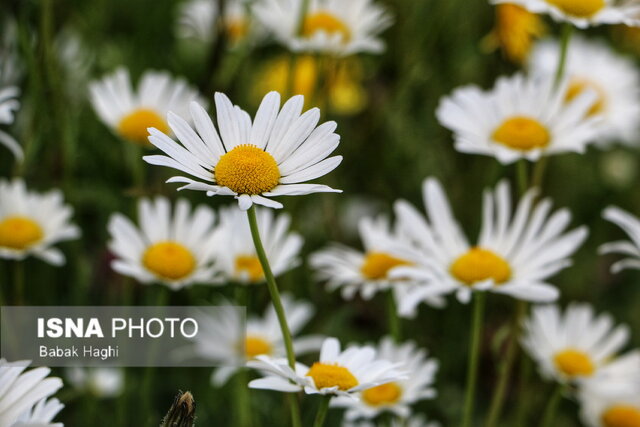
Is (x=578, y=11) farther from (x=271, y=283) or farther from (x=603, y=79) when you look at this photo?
(x=603, y=79)

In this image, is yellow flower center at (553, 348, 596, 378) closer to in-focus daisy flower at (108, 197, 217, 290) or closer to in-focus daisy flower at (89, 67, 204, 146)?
in-focus daisy flower at (108, 197, 217, 290)

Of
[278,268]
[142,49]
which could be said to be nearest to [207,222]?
[278,268]

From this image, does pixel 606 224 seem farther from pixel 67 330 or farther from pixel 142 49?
pixel 67 330

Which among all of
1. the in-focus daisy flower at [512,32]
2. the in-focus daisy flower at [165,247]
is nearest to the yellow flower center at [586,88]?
the in-focus daisy flower at [512,32]

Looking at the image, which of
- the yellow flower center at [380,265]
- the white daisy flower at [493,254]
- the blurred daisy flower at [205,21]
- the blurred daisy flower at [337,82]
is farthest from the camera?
the blurred daisy flower at [337,82]

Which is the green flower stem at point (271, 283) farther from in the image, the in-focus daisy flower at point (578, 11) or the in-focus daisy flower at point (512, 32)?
the in-focus daisy flower at point (512, 32)

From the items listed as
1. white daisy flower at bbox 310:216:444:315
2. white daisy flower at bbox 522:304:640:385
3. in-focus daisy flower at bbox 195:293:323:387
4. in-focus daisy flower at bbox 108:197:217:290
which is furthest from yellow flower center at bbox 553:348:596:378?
in-focus daisy flower at bbox 108:197:217:290
